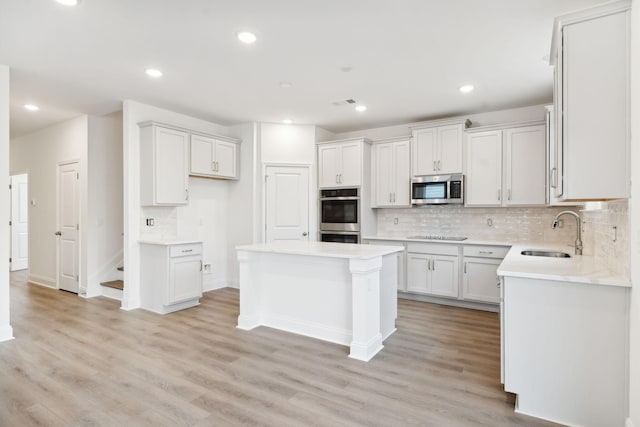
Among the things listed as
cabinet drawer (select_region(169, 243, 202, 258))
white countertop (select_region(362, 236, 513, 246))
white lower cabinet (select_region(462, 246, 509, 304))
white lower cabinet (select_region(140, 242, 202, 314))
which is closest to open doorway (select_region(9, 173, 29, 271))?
white lower cabinet (select_region(140, 242, 202, 314))

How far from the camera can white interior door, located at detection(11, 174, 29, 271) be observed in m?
7.72

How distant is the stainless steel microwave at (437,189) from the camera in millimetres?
4871

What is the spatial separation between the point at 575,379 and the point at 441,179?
10.6 feet

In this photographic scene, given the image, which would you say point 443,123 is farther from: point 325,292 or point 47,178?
point 47,178

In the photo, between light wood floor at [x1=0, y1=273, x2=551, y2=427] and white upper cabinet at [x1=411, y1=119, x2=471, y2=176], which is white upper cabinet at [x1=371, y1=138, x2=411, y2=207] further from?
light wood floor at [x1=0, y1=273, x2=551, y2=427]

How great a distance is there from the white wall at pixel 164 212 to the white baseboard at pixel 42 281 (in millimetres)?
2227

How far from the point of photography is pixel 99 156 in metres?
5.32

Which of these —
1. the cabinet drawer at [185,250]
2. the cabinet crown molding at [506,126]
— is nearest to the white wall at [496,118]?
the cabinet crown molding at [506,126]

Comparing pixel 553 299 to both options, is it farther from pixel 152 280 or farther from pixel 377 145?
pixel 152 280

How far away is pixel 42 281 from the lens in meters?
6.09

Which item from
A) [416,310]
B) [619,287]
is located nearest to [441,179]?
[416,310]

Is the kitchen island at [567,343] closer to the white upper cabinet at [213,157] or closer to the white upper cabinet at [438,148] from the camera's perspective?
the white upper cabinet at [438,148]

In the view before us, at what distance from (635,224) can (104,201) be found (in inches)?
238

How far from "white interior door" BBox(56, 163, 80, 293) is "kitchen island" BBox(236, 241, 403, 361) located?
3.33 metres
